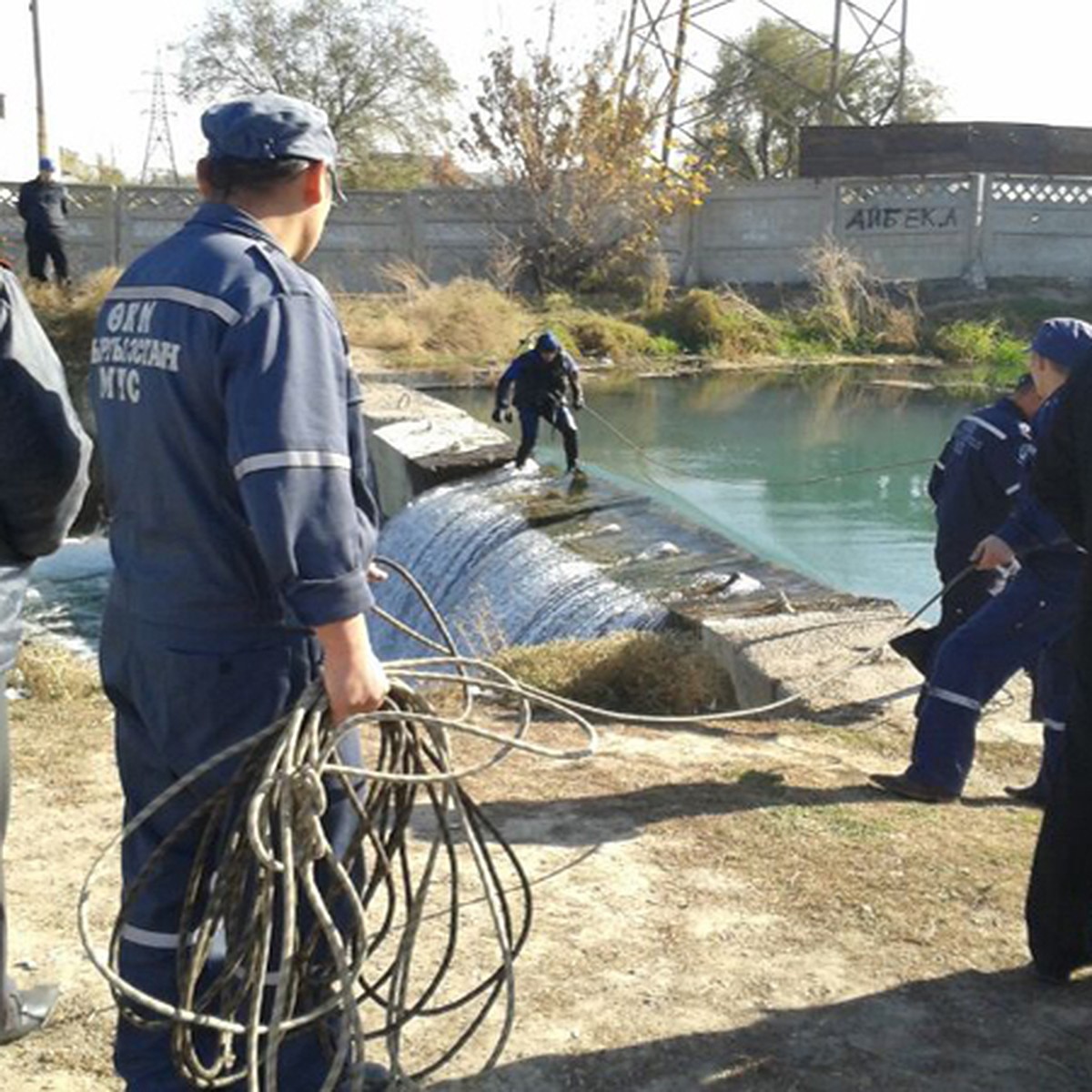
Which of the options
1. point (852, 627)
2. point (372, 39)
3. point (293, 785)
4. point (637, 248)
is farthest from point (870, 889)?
point (372, 39)

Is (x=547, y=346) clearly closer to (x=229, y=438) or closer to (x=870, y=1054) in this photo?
(x=870, y=1054)

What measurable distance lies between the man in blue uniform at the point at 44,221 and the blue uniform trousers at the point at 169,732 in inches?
770

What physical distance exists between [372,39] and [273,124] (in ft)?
134

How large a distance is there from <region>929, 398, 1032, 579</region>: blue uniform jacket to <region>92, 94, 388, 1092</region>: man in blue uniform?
10.8ft

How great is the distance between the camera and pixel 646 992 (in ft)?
12.9

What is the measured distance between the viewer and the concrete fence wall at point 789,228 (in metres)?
27.6

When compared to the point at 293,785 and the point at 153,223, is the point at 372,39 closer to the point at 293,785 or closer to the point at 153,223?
the point at 153,223

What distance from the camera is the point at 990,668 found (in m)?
5.35

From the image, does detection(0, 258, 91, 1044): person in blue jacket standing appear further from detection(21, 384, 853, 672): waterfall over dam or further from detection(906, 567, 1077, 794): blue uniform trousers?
detection(21, 384, 853, 672): waterfall over dam

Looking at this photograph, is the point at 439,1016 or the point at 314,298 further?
the point at 439,1016

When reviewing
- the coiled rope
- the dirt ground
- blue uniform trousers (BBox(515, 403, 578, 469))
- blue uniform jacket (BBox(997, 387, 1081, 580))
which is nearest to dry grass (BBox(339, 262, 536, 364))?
blue uniform trousers (BBox(515, 403, 578, 469))

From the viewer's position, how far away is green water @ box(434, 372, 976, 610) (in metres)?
13.3

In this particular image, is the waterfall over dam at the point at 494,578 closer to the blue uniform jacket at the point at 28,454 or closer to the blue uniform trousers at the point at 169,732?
the blue uniform jacket at the point at 28,454

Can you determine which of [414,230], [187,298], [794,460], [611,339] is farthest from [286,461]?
[414,230]
